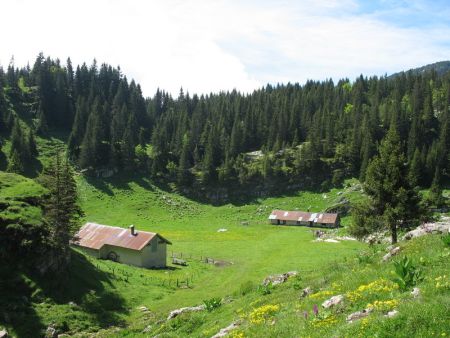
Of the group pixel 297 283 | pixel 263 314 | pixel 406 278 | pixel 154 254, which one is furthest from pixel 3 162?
pixel 406 278

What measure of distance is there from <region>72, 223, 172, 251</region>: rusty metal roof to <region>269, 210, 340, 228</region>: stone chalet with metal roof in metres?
52.5

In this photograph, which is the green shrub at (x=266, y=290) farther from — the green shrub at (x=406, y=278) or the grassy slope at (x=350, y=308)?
the green shrub at (x=406, y=278)

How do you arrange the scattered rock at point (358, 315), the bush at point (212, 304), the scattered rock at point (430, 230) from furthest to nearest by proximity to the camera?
the bush at point (212, 304) → the scattered rock at point (430, 230) → the scattered rock at point (358, 315)

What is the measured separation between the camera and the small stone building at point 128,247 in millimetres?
58250

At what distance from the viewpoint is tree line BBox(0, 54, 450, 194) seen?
423 ft

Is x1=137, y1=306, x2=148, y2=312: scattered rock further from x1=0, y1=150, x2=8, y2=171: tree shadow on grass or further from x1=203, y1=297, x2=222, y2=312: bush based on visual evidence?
x1=0, y1=150, x2=8, y2=171: tree shadow on grass

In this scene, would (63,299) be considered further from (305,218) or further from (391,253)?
(305,218)

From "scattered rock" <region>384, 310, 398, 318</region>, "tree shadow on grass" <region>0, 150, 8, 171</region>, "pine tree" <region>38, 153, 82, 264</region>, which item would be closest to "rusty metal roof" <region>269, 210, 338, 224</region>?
"pine tree" <region>38, 153, 82, 264</region>

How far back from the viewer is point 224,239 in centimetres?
8512

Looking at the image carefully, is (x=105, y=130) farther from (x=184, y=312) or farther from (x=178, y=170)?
(x=184, y=312)

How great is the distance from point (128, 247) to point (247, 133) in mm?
102697

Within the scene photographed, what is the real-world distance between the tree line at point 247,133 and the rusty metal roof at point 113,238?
43.4 meters

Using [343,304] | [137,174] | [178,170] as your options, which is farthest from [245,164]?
[343,304]

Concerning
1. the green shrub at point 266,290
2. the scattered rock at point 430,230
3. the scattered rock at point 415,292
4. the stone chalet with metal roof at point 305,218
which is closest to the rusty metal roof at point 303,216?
the stone chalet with metal roof at point 305,218
